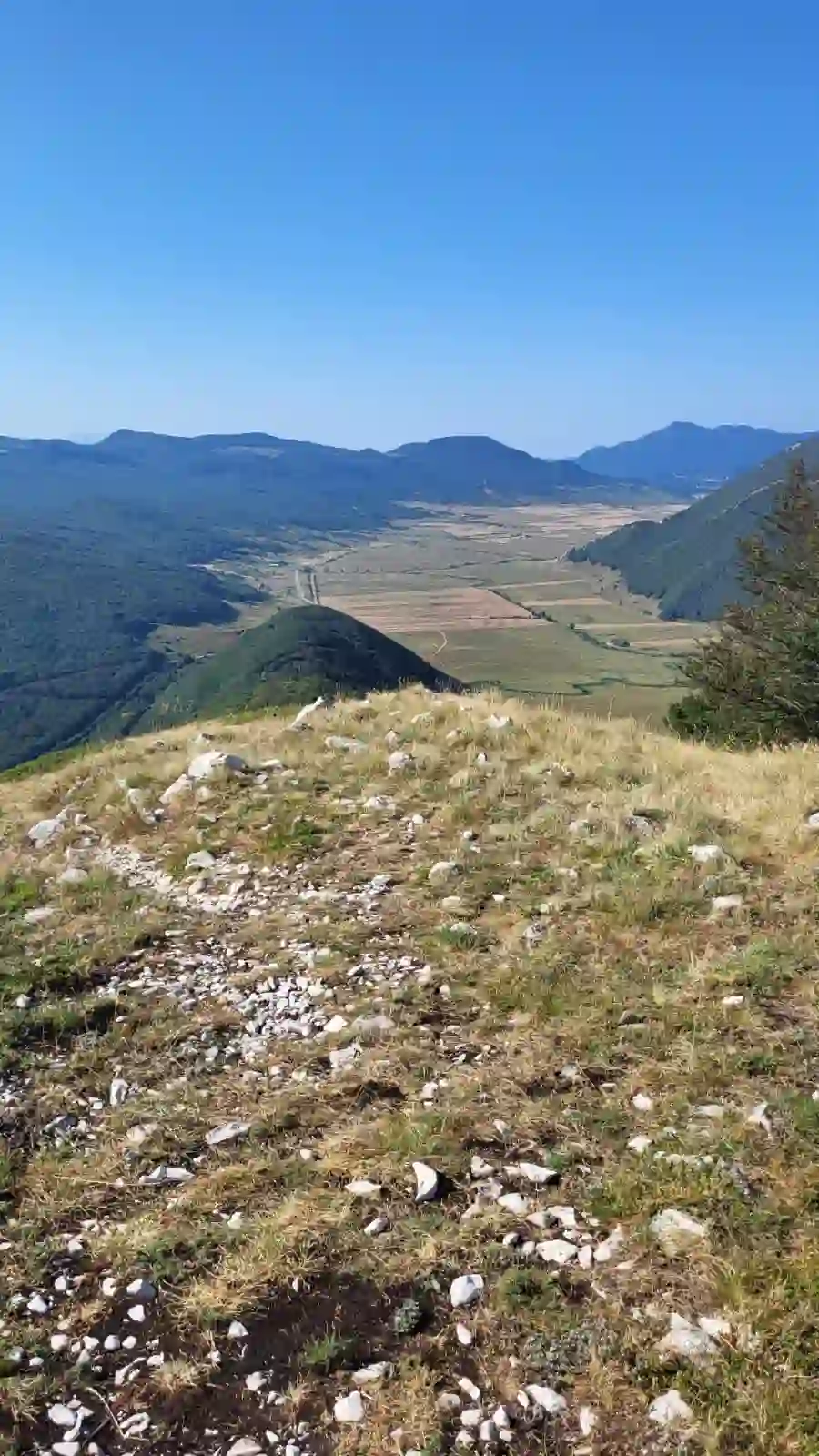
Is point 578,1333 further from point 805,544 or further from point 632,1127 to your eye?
point 805,544

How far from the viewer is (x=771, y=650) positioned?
39.1 metres

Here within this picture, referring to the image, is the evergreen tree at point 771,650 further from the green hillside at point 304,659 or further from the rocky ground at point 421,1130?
the green hillside at point 304,659

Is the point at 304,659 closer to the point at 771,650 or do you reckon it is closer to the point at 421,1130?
the point at 771,650

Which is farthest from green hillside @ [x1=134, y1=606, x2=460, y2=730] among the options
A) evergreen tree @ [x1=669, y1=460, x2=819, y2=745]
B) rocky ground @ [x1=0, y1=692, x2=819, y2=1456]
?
rocky ground @ [x1=0, y1=692, x2=819, y2=1456]

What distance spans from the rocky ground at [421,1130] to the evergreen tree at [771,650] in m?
15.6

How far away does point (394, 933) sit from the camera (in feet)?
32.1

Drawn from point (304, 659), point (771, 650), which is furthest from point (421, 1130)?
point (304, 659)

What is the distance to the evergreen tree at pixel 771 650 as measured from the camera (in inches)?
1244

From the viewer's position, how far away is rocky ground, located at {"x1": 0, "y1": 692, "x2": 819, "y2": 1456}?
4.81m

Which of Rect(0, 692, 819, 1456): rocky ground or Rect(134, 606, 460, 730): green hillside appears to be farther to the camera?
Rect(134, 606, 460, 730): green hillside

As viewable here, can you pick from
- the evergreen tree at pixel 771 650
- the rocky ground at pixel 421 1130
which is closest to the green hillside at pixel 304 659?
the evergreen tree at pixel 771 650

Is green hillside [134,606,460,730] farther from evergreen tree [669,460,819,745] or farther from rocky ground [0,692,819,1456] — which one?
rocky ground [0,692,819,1456]

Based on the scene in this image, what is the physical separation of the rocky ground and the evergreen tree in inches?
615

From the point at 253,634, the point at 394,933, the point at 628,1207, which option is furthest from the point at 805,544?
the point at 253,634
